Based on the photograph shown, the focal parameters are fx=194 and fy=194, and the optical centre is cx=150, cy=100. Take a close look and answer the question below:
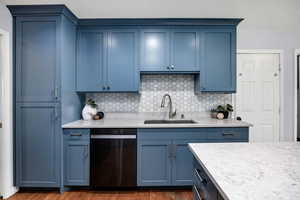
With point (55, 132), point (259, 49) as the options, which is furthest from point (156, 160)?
point (259, 49)

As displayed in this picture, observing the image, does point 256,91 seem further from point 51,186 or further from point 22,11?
point 22,11

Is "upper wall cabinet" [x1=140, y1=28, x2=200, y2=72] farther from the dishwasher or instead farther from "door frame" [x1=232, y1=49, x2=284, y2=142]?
the dishwasher

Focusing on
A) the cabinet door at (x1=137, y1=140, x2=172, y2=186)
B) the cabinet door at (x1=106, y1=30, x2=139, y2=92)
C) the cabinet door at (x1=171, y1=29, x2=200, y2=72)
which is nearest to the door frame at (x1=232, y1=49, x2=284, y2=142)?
the cabinet door at (x1=171, y1=29, x2=200, y2=72)

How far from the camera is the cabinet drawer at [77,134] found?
254 cm

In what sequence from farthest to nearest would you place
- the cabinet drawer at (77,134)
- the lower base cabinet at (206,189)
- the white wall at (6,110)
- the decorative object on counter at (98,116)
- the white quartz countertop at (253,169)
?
the decorative object on counter at (98,116)
the cabinet drawer at (77,134)
the white wall at (6,110)
the lower base cabinet at (206,189)
the white quartz countertop at (253,169)

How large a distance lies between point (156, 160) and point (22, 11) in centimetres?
258

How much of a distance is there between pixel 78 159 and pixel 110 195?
0.63m

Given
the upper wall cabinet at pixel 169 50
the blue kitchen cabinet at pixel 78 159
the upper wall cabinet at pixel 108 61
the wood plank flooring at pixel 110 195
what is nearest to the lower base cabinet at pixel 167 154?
the wood plank flooring at pixel 110 195

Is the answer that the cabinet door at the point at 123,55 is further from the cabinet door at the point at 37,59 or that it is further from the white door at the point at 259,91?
the white door at the point at 259,91

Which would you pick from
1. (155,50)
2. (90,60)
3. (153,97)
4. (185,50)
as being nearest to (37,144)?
(90,60)

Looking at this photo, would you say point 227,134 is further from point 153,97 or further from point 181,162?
point 153,97

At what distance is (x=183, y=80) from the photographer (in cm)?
324

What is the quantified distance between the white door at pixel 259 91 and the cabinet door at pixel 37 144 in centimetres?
288

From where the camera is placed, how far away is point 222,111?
311 centimetres
